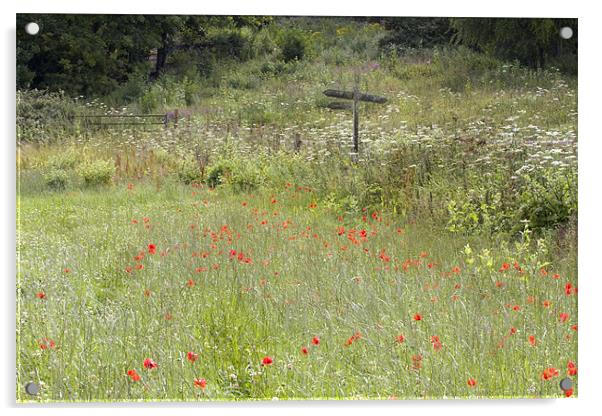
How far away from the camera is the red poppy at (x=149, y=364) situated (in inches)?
175

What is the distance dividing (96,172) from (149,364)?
1444mm

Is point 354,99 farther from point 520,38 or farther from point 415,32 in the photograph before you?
point 520,38

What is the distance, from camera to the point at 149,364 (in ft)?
14.7

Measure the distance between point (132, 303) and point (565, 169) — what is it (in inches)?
113

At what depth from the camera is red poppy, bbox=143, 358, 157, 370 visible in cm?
444

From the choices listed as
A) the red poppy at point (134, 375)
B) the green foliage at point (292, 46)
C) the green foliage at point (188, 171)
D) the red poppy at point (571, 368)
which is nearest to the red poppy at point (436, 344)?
the red poppy at point (571, 368)

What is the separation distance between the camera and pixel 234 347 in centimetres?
470

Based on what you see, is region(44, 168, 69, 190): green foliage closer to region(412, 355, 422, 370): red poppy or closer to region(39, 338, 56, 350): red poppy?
region(39, 338, 56, 350): red poppy

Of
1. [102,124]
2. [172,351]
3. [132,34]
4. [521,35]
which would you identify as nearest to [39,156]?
[102,124]

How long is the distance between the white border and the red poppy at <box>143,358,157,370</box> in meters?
0.30

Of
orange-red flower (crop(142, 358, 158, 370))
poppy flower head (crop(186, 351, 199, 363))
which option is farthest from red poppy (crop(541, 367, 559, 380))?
orange-red flower (crop(142, 358, 158, 370))

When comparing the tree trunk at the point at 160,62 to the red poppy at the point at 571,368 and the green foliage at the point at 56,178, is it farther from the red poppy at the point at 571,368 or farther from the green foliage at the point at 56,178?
the red poppy at the point at 571,368

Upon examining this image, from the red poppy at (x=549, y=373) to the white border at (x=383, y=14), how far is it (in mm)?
216

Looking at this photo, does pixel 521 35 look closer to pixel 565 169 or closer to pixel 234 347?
pixel 565 169
